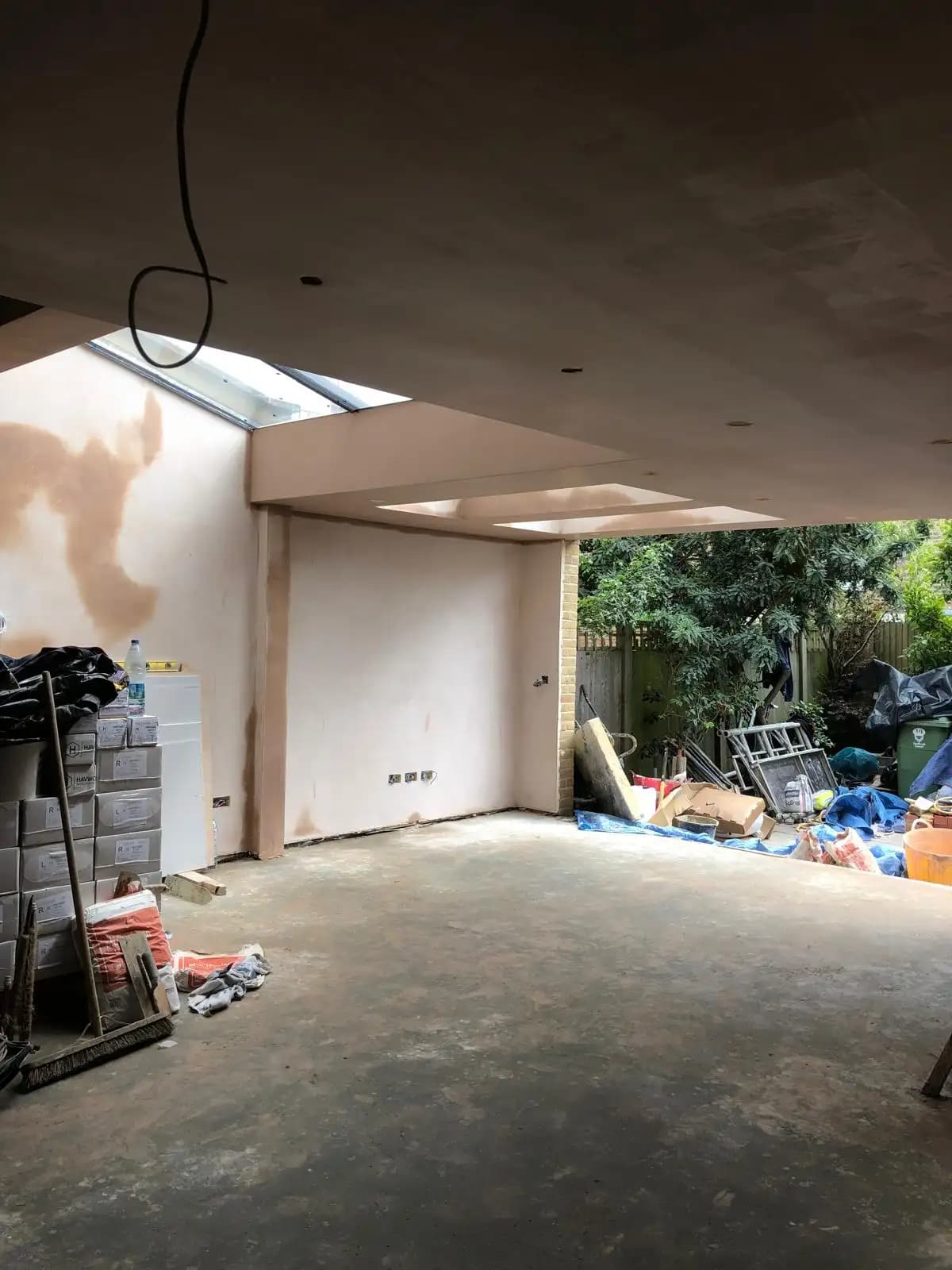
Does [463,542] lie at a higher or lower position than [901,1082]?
higher

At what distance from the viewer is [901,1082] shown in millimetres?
3475

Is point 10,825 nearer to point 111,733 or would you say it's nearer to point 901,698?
point 111,733

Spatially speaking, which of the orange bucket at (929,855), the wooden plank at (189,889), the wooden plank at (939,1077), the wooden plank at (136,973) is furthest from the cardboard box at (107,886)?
the orange bucket at (929,855)

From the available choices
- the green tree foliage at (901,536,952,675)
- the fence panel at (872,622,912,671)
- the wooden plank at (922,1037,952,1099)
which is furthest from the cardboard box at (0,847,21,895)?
the fence panel at (872,622,912,671)

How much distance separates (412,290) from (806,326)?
3.57ft

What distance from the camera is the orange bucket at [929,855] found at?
20.7 ft

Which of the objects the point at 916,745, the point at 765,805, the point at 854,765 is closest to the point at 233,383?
the point at 765,805

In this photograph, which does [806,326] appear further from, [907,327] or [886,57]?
[886,57]

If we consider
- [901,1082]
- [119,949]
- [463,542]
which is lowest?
[901,1082]

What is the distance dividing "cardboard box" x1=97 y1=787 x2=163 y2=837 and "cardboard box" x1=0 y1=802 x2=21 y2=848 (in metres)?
0.37

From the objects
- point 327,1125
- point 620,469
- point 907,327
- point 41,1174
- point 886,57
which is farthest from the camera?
point 620,469

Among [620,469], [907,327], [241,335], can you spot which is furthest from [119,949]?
[907,327]

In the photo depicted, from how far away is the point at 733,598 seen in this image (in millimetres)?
9555

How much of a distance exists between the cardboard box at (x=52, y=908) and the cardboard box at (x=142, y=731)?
2.19 feet
